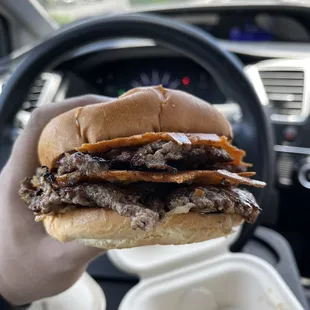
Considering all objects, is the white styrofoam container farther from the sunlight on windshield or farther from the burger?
the sunlight on windshield

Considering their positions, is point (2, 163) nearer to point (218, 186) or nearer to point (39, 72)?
point (39, 72)

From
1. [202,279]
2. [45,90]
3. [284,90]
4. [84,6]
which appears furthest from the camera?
[84,6]

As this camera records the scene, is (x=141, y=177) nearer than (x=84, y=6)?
Yes

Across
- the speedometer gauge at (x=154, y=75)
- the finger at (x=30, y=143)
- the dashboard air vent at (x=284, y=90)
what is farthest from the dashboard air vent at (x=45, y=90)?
the finger at (x=30, y=143)

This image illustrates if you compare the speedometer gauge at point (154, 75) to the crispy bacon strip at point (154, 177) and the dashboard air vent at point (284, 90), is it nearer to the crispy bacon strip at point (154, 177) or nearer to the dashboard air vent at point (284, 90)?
the dashboard air vent at point (284, 90)

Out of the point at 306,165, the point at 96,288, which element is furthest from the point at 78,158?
the point at 306,165

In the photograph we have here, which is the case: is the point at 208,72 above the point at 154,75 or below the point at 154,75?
above

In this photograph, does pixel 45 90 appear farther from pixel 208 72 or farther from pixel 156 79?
pixel 208 72

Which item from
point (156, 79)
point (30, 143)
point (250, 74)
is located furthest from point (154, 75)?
point (30, 143)
